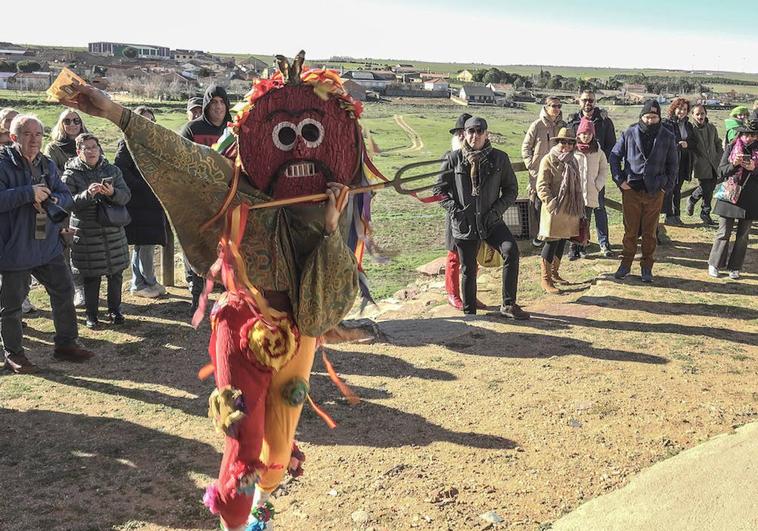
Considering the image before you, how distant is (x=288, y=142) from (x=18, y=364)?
12.6 feet

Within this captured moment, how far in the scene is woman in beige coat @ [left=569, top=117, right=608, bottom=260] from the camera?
8.56m

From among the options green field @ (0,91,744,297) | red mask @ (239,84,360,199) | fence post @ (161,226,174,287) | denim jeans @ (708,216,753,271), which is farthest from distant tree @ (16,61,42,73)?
red mask @ (239,84,360,199)

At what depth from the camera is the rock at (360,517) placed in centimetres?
367

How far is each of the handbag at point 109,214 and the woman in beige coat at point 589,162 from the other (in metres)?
5.17

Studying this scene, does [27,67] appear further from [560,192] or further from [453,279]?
[560,192]

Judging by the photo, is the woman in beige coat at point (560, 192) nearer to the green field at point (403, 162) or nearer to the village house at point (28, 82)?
the green field at point (403, 162)

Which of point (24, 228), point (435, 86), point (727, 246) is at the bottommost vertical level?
point (727, 246)

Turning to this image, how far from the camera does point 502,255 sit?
7164 mm

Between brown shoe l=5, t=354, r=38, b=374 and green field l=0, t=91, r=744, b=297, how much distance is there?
295cm

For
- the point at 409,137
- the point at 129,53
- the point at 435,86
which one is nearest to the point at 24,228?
the point at 409,137

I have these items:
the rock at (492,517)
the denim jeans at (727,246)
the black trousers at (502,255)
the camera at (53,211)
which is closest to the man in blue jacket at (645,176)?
the denim jeans at (727,246)

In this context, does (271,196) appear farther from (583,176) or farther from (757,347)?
(583,176)

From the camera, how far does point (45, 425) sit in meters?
4.85

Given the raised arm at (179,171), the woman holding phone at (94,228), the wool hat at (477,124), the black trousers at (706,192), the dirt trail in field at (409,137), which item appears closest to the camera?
the raised arm at (179,171)
